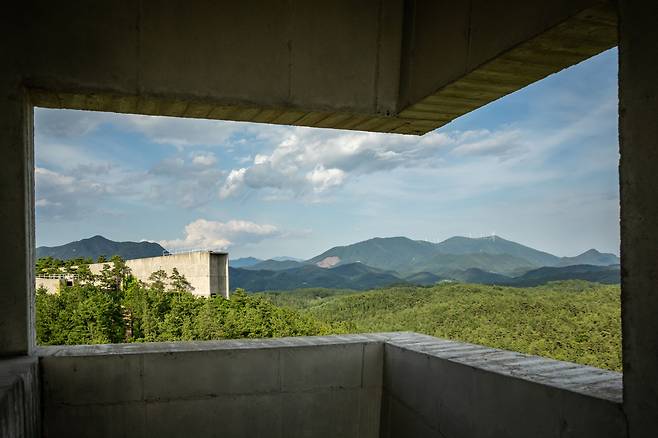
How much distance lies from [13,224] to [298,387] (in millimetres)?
2145

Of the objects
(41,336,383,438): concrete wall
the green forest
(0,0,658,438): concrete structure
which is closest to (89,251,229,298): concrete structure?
the green forest

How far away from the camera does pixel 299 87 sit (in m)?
3.94

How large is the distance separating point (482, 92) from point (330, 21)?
1.19m

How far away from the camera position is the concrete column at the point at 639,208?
Answer: 2.01m

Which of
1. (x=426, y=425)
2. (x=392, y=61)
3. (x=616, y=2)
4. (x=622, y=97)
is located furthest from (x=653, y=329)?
(x=392, y=61)

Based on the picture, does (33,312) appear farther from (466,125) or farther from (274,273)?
(466,125)

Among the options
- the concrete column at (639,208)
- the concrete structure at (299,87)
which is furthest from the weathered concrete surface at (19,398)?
the concrete column at (639,208)

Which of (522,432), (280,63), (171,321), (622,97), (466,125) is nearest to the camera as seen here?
(622,97)

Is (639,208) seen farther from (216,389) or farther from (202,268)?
(202,268)

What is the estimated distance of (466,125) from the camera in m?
80.0

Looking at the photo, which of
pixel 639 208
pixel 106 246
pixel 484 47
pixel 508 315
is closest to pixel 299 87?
pixel 484 47

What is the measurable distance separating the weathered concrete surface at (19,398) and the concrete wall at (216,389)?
21 centimetres

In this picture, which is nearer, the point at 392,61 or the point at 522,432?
the point at 522,432

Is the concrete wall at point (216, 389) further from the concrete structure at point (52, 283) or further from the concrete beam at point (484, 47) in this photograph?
the concrete structure at point (52, 283)
